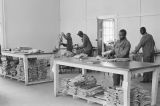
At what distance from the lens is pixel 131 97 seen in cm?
416

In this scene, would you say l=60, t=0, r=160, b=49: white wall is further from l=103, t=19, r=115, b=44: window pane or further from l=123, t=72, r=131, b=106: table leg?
l=123, t=72, r=131, b=106: table leg

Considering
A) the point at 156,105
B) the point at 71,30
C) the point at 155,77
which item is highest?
the point at 71,30

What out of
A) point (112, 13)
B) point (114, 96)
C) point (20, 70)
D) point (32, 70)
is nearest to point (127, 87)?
point (114, 96)

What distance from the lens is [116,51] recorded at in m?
5.41

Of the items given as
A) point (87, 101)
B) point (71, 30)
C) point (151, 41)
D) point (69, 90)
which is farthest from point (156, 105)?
point (71, 30)

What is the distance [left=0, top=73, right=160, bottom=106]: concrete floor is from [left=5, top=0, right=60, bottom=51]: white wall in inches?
144

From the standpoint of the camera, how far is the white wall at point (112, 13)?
24.6ft

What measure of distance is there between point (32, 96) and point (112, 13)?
467cm

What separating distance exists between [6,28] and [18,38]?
0.65 metres

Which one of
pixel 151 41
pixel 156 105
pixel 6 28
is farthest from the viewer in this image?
pixel 6 28

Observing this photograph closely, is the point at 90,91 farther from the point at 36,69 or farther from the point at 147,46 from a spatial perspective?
the point at 147,46

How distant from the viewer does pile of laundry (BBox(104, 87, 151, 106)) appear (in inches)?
161

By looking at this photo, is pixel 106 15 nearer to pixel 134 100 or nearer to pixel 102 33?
pixel 102 33

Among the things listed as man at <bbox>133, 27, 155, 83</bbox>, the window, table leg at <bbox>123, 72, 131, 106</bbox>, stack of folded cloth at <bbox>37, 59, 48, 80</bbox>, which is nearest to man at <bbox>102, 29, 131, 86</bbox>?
man at <bbox>133, 27, 155, 83</bbox>
